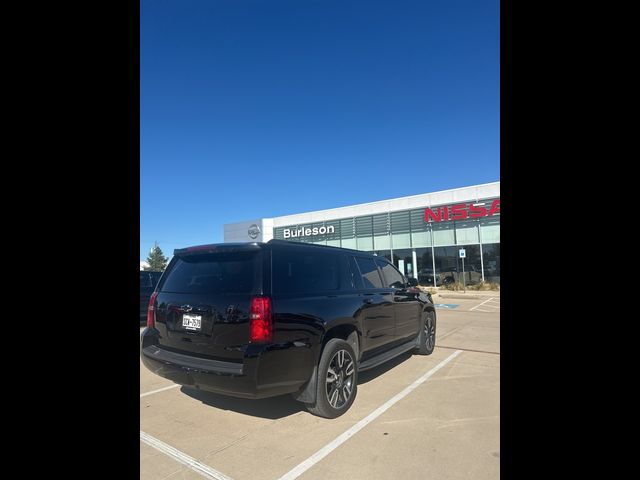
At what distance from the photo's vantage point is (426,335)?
666cm

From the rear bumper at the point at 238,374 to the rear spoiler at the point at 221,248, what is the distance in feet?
3.10

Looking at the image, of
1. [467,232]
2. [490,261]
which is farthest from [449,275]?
[467,232]

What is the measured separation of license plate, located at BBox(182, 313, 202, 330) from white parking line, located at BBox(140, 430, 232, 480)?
1.03 m

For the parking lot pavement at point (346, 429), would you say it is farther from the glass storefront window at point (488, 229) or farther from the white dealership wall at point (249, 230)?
the white dealership wall at point (249, 230)

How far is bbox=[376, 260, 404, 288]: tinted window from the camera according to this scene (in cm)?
574

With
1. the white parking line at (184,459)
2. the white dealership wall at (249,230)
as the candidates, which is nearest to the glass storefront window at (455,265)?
the white dealership wall at (249,230)

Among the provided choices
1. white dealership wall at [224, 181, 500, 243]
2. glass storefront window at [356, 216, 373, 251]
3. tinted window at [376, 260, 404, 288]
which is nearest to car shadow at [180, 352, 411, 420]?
tinted window at [376, 260, 404, 288]

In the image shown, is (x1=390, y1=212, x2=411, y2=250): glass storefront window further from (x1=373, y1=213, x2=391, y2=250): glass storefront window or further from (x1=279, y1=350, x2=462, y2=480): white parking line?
(x1=279, y1=350, x2=462, y2=480): white parking line

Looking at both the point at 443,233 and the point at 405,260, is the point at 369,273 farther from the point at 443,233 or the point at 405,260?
the point at 405,260
